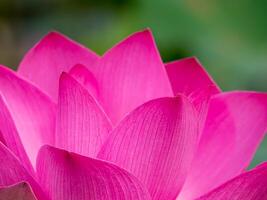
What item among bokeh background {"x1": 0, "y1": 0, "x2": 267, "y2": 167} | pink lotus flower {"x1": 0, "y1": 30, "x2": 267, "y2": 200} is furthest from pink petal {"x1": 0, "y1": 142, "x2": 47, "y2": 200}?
bokeh background {"x1": 0, "y1": 0, "x2": 267, "y2": 167}

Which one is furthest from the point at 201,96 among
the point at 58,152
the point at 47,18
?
the point at 47,18

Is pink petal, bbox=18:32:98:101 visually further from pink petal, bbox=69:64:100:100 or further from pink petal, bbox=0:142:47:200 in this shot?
pink petal, bbox=0:142:47:200

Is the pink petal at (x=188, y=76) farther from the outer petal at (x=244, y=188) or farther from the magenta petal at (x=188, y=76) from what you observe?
the outer petal at (x=244, y=188)

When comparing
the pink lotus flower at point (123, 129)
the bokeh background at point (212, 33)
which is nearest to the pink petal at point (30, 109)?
the pink lotus flower at point (123, 129)

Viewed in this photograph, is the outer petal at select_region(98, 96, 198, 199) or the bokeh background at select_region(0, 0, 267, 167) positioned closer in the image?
the outer petal at select_region(98, 96, 198, 199)

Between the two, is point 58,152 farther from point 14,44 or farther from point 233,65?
point 14,44

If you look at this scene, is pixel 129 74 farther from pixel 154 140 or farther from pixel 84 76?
pixel 154 140
